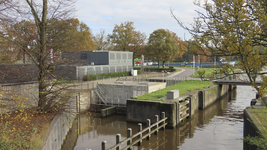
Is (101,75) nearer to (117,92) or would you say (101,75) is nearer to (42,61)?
(117,92)

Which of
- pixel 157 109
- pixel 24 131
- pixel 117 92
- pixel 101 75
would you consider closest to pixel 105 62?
pixel 101 75

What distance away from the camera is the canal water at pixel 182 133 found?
51.8 feet

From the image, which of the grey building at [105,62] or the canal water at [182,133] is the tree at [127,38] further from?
the canal water at [182,133]

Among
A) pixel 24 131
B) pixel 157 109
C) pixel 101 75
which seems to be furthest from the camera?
pixel 101 75

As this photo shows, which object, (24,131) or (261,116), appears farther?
(261,116)

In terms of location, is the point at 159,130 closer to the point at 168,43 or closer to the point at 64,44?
the point at 64,44

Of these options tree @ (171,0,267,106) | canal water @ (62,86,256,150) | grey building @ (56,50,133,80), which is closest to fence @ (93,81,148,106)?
canal water @ (62,86,256,150)

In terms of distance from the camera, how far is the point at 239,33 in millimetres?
7633

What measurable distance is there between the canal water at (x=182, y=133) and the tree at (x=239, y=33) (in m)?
7.58

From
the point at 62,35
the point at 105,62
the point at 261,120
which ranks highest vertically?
the point at 62,35

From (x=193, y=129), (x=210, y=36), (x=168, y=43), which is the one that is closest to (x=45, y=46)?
(x=210, y=36)

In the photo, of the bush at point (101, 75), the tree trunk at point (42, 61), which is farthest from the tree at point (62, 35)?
the bush at point (101, 75)

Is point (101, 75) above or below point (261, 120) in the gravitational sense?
above

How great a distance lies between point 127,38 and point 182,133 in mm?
49851
